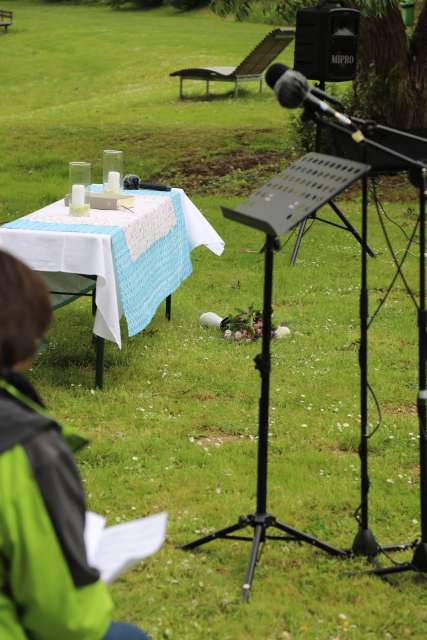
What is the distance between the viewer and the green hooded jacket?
1.92 m

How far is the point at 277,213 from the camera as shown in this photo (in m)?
3.58

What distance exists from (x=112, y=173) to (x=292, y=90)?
378 cm

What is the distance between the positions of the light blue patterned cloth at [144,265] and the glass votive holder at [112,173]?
256 millimetres

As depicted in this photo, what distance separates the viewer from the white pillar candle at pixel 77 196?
6.45 meters

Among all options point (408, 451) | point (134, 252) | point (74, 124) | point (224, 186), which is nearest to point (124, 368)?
point (134, 252)

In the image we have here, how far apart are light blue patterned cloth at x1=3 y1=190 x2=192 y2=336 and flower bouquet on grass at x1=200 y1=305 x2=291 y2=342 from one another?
477 mm

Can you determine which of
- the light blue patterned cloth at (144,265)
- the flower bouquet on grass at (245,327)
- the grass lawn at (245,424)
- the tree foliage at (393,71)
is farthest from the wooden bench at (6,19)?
the flower bouquet on grass at (245,327)

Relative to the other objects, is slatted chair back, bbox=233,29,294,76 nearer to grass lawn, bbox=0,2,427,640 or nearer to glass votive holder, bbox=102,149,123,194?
grass lawn, bbox=0,2,427,640

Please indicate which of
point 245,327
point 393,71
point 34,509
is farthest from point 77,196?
point 393,71

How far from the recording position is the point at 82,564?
2004 millimetres

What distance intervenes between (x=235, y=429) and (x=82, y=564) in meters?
3.81

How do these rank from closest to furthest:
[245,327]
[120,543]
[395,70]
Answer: [120,543] → [245,327] → [395,70]

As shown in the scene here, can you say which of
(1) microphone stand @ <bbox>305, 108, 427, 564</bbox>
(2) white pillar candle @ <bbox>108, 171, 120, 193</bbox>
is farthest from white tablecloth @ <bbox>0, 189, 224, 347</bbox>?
(1) microphone stand @ <bbox>305, 108, 427, 564</bbox>

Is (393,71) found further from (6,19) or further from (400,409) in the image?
(6,19)
